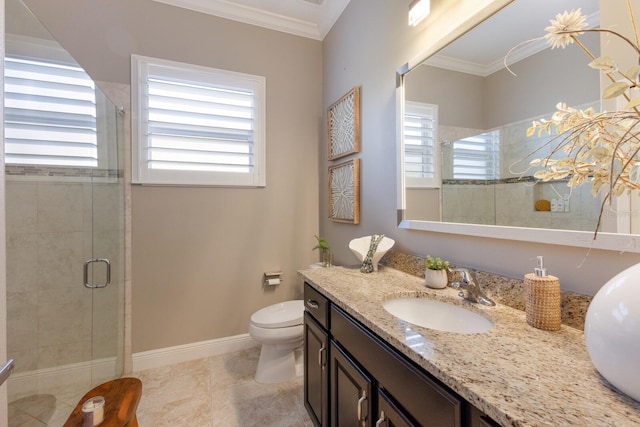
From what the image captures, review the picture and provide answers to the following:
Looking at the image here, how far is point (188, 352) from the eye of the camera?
87.0 inches

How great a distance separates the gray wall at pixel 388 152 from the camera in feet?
2.83

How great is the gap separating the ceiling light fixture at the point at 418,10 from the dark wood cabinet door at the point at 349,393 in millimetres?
1633

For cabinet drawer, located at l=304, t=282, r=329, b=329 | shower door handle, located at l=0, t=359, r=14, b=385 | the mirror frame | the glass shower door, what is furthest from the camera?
the glass shower door

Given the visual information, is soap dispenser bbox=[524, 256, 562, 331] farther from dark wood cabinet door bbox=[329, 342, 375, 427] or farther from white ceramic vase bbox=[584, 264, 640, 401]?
dark wood cabinet door bbox=[329, 342, 375, 427]

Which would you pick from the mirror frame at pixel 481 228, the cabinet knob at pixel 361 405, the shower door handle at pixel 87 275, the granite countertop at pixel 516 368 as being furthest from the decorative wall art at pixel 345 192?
the shower door handle at pixel 87 275

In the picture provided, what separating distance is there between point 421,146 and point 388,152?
270mm

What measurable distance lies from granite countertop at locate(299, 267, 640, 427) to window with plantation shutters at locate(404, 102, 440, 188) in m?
0.68

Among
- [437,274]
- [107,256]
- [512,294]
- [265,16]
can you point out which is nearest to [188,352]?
[107,256]

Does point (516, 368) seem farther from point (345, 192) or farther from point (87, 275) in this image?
point (87, 275)

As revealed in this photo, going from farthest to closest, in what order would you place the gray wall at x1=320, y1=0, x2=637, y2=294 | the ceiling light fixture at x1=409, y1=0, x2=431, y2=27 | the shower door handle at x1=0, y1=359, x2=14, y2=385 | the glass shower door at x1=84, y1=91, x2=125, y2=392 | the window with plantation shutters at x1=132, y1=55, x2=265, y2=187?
the window with plantation shutters at x1=132, y1=55, x2=265, y2=187, the glass shower door at x1=84, y1=91, x2=125, y2=392, the ceiling light fixture at x1=409, y1=0, x2=431, y2=27, the gray wall at x1=320, y1=0, x2=637, y2=294, the shower door handle at x1=0, y1=359, x2=14, y2=385

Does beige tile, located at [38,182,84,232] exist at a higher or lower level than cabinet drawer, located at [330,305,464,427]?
higher

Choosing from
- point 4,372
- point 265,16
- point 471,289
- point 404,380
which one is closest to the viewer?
point 4,372

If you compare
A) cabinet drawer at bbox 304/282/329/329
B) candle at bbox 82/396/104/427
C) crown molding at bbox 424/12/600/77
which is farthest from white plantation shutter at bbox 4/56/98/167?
crown molding at bbox 424/12/600/77

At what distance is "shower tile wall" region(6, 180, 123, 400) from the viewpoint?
109 cm
